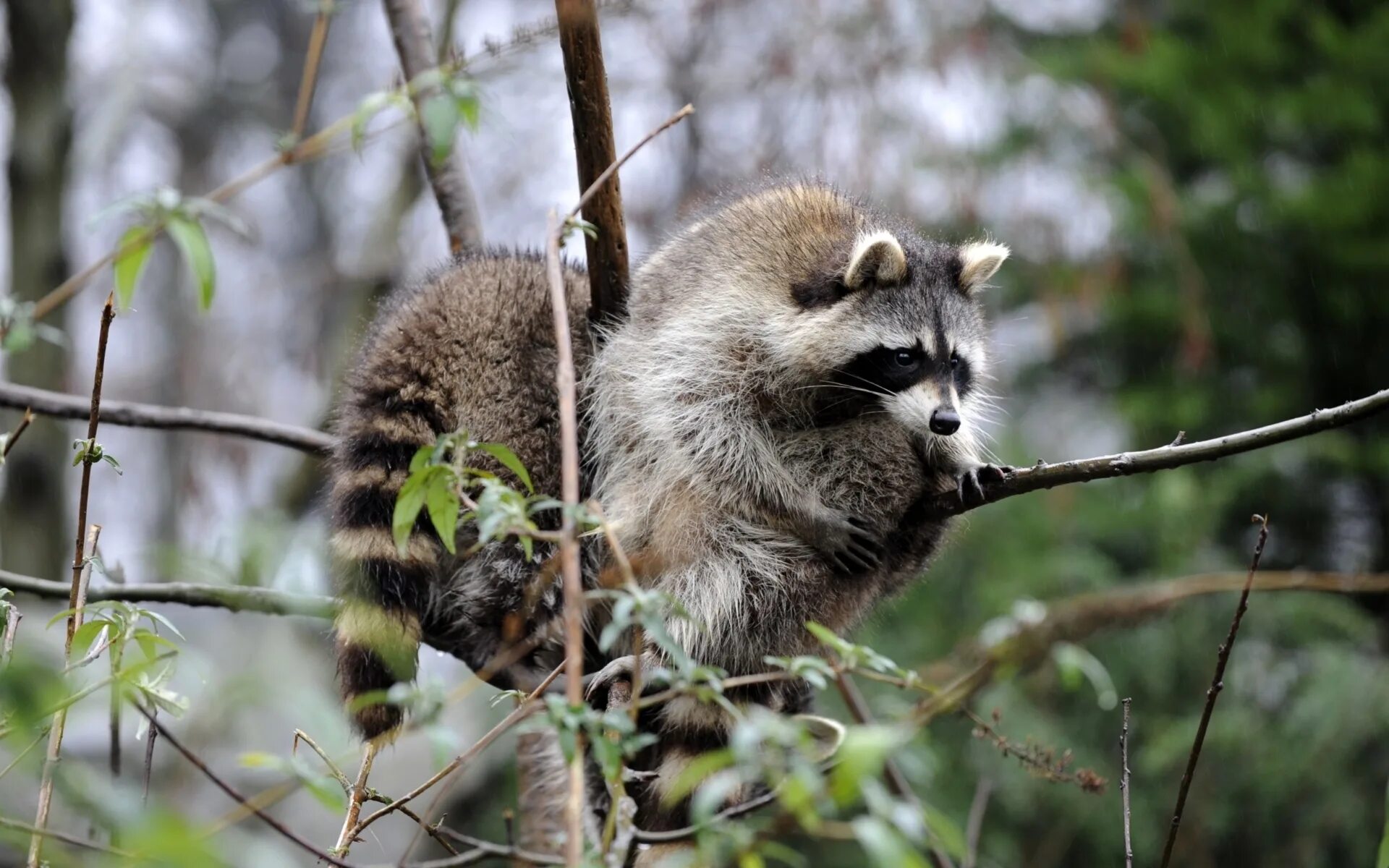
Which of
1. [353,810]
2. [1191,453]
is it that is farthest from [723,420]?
[353,810]

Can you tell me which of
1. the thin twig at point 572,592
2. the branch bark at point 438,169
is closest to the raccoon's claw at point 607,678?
the thin twig at point 572,592

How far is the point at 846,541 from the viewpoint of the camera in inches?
109

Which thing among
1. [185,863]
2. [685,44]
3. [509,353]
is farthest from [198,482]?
[185,863]

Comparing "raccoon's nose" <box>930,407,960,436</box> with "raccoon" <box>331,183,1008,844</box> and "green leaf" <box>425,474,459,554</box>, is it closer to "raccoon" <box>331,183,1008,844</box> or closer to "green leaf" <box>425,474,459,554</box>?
"raccoon" <box>331,183,1008,844</box>

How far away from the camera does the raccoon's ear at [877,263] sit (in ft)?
9.45

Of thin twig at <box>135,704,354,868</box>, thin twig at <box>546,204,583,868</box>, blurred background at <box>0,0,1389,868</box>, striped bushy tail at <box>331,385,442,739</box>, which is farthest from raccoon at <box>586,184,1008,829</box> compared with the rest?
blurred background at <box>0,0,1389,868</box>

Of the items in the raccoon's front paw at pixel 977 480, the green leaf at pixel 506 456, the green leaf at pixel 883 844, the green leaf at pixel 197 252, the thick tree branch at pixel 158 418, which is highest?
the green leaf at pixel 197 252

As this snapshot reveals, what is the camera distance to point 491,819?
725 cm

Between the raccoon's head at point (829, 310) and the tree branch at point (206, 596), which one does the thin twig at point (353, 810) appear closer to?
the tree branch at point (206, 596)

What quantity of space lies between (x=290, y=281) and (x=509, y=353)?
6.53m

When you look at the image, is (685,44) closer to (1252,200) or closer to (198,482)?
(1252,200)

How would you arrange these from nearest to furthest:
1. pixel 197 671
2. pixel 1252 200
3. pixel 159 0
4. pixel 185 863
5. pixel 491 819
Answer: pixel 185 863
pixel 197 671
pixel 1252 200
pixel 491 819
pixel 159 0

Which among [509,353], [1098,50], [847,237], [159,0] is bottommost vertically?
[509,353]

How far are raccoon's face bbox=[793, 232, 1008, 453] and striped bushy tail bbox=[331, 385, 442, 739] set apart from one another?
0.91 m
